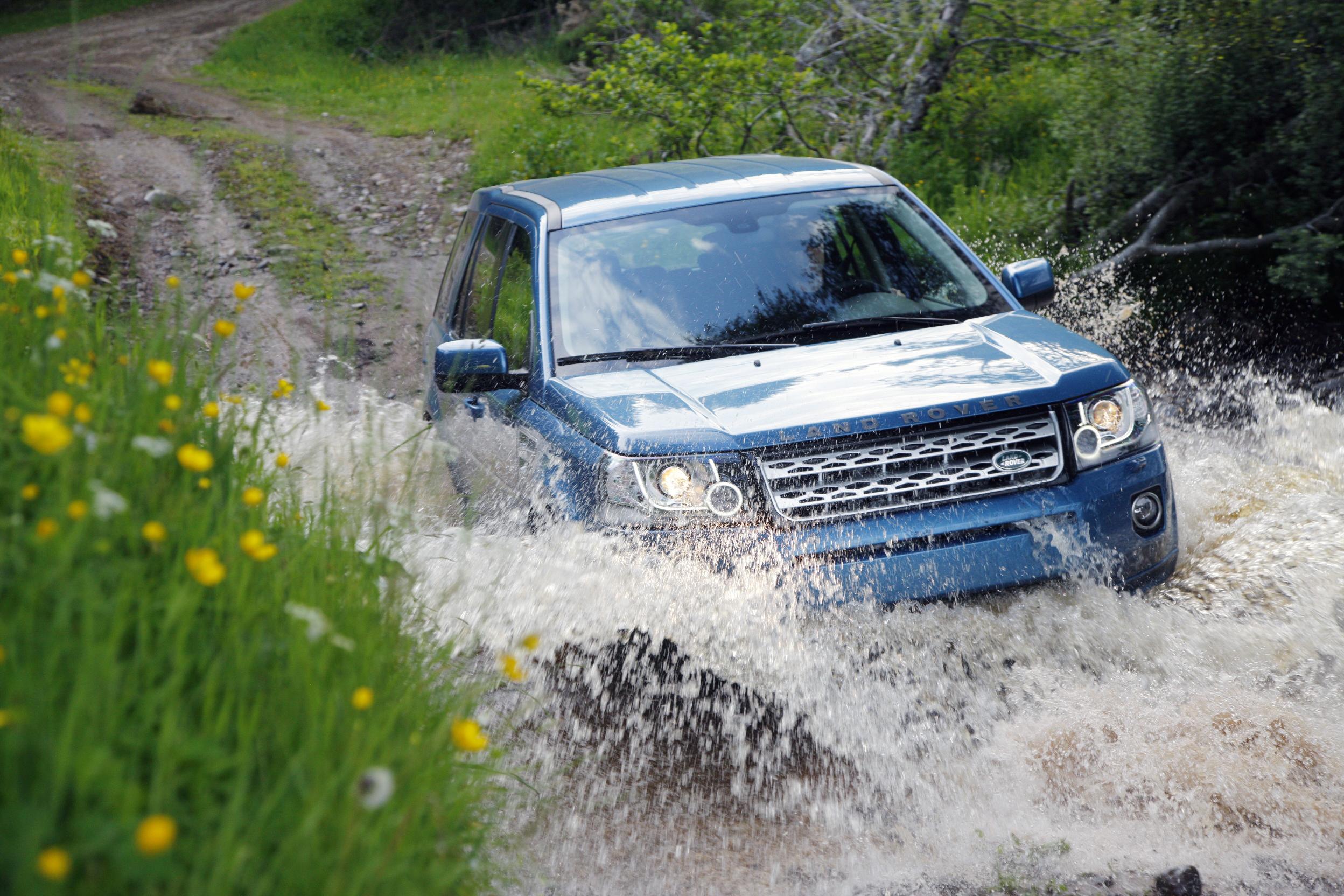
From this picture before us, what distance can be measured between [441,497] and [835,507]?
1.39 metres

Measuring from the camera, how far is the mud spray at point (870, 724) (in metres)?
3.12

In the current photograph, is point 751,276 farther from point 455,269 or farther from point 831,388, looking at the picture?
point 455,269

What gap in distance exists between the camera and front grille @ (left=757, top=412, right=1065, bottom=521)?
347 cm

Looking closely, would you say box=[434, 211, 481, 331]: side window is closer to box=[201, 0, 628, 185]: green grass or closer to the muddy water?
the muddy water

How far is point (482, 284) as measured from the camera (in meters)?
5.49

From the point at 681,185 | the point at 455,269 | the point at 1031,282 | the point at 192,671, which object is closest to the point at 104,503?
the point at 192,671

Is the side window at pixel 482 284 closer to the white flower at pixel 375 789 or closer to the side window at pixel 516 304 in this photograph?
the side window at pixel 516 304

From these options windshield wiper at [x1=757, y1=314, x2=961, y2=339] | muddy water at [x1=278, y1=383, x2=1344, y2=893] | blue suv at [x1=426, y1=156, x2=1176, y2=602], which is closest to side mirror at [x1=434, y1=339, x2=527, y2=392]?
blue suv at [x1=426, y1=156, x2=1176, y2=602]

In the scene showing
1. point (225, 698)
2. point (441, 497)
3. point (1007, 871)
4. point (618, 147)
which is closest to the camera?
point (225, 698)

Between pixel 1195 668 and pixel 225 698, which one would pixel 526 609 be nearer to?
pixel 225 698

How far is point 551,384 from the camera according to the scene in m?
4.16

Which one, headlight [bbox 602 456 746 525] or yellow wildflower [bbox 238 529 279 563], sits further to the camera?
headlight [bbox 602 456 746 525]

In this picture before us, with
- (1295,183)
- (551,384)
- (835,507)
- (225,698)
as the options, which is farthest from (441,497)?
(1295,183)

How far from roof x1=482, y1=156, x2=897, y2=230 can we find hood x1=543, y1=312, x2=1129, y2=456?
0.95 meters
